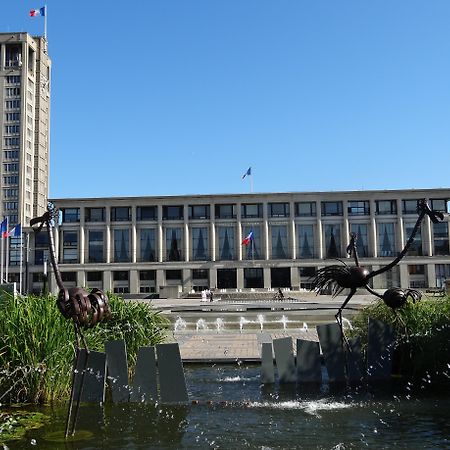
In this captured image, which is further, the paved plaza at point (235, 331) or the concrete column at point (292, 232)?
the concrete column at point (292, 232)

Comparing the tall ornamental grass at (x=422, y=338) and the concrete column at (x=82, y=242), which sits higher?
the concrete column at (x=82, y=242)

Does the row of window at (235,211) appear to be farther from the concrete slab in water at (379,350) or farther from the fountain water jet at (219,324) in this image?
the concrete slab in water at (379,350)

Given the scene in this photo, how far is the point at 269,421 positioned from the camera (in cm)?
819

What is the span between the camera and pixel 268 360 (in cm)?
1105

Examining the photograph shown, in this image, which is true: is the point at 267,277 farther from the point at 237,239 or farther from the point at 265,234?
the point at 237,239

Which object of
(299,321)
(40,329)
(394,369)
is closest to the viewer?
(40,329)

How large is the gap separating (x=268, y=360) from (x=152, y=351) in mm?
2666

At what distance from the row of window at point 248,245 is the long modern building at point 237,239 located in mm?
144

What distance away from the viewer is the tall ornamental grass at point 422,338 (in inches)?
413

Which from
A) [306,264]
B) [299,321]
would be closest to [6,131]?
[306,264]

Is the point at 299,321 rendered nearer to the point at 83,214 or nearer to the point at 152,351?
the point at 152,351

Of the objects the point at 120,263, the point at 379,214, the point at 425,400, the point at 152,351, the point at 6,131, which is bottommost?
the point at 425,400

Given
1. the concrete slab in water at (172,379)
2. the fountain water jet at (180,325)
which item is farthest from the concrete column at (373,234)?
the concrete slab in water at (172,379)

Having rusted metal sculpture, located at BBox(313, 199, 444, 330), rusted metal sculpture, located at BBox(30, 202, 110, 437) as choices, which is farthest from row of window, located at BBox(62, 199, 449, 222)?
rusted metal sculpture, located at BBox(30, 202, 110, 437)
